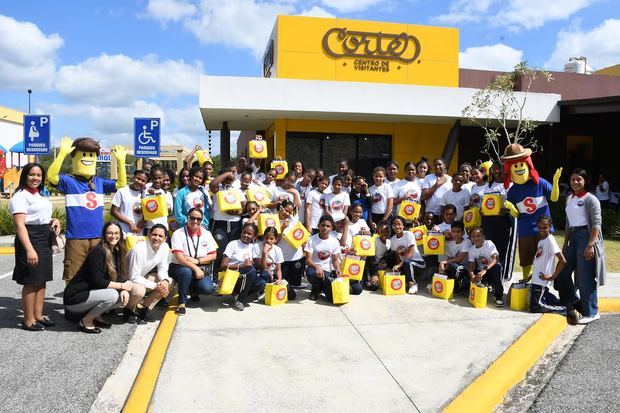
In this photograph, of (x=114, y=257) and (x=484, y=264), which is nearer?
(x=114, y=257)

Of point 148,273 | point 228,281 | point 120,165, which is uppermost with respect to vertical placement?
point 120,165

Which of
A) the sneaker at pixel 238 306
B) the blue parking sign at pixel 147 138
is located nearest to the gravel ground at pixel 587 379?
the sneaker at pixel 238 306

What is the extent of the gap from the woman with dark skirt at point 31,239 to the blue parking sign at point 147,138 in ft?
13.3

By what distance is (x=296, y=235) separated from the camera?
6867 mm

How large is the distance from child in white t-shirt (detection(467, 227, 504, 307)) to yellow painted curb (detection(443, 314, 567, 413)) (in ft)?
2.56

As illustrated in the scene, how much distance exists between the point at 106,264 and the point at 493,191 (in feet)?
16.5

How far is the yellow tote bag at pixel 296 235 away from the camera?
6.83 metres

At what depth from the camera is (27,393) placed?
384 cm

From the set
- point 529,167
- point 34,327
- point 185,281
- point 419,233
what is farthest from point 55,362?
point 529,167

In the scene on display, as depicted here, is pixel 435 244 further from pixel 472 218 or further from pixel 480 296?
pixel 480 296

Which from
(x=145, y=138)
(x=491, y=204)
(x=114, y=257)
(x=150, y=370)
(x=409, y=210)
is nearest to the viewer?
(x=150, y=370)

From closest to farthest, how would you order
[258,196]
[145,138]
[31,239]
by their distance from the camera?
[31,239], [258,196], [145,138]

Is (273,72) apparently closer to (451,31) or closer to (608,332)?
(451,31)

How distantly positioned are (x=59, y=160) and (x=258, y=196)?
2.63 metres
